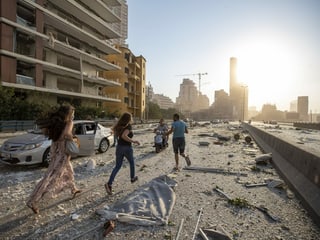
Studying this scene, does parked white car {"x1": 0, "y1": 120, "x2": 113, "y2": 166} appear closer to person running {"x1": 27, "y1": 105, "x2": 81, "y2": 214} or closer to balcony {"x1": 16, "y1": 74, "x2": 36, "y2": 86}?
person running {"x1": 27, "y1": 105, "x2": 81, "y2": 214}

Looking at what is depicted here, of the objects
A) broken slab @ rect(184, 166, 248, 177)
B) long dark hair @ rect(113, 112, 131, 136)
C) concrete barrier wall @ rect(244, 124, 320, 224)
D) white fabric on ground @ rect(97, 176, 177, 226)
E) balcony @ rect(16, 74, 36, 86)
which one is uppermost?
balcony @ rect(16, 74, 36, 86)

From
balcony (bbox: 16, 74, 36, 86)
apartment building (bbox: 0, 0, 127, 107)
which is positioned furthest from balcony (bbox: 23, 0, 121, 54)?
balcony (bbox: 16, 74, 36, 86)

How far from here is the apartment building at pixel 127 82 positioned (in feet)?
174

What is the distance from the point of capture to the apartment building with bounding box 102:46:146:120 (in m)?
53.0

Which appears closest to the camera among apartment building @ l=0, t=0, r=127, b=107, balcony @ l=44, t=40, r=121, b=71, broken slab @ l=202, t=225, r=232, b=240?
broken slab @ l=202, t=225, r=232, b=240

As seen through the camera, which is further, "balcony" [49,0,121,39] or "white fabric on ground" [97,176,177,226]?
"balcony" [49,0,121,39]

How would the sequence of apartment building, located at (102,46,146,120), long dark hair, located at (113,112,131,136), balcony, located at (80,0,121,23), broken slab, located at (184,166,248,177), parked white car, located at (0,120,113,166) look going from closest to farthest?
1. long dark hair, located at (113,112,131,136)
2. parked white car, located at (0,120,113,166)
3. broken slab, located at (184,166,248,177)
4. balcony, located at (80,0,121,23)
5. apartment building, located at (102,46,146,120)

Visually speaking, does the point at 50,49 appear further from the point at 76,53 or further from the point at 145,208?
the point at 145,208

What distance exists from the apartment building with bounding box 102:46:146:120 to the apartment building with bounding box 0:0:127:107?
9378mm

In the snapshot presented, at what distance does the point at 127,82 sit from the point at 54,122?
2089 inches

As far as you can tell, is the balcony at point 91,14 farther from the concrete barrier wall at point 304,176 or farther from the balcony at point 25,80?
the concrete barrier wall at point 304,176

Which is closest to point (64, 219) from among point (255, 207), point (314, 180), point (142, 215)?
point (142, 215)

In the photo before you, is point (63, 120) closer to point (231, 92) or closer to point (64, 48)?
point (64, 48)

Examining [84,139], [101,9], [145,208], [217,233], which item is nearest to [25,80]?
[84,139]
